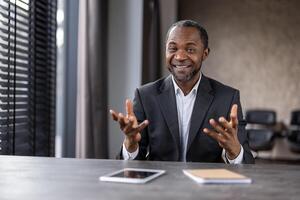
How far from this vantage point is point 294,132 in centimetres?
572

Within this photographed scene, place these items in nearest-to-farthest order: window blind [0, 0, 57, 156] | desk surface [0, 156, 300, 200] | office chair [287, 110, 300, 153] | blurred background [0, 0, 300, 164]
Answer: desk surface [0, 156, 300, 200]
window blind [0, 0, 57, 156]
blurred background [0, 0, 300, 164]
office chair [287, 110, 300, 153]

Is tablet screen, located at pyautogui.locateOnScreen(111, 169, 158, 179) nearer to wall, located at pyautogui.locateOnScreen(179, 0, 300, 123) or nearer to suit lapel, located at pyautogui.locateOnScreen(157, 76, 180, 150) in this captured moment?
suit lapel, located at pyautogui.locateOnScreen(157, 76, 180, 150)

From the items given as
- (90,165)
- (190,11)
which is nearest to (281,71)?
(190,11)

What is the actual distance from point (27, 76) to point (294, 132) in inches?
163

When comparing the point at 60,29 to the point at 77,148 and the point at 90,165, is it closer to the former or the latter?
the point at 77,148

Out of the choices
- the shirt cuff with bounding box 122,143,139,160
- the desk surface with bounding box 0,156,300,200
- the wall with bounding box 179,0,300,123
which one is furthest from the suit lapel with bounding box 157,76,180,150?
the wall with bounding box 179,0,300,123

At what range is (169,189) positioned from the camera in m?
1.06

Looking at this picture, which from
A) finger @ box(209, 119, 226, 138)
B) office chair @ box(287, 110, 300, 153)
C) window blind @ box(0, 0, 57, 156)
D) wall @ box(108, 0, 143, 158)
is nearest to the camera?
finger @ box(209, 119, 226, 138)

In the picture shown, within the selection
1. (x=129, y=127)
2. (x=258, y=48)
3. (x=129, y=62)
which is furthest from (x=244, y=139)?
(x=258, y=48)

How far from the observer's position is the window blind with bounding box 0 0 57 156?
2490mm

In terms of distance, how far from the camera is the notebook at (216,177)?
3.70ft

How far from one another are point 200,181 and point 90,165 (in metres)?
0.43

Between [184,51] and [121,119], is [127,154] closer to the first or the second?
[121,119]

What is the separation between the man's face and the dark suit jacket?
13 cm
